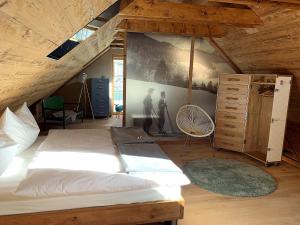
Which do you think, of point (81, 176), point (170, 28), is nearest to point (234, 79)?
point (170, 28)

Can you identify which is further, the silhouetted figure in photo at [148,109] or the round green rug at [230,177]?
the silhouetted figure in photo at [148,109]

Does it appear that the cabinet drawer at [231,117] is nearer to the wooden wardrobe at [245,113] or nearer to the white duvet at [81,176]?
the wooden wardrobe at [245,113]

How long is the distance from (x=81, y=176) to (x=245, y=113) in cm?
301

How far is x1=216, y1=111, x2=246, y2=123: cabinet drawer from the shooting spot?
4.05 metres

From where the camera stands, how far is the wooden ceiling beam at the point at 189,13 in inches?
124

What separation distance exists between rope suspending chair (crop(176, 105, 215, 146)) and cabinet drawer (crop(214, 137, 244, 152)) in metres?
0.22

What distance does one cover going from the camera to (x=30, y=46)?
172 cm

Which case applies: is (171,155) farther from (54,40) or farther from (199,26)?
(54,40)

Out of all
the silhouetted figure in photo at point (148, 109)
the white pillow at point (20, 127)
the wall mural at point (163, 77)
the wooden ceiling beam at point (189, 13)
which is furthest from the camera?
the silhouetted figure in photo at point (148, 109)

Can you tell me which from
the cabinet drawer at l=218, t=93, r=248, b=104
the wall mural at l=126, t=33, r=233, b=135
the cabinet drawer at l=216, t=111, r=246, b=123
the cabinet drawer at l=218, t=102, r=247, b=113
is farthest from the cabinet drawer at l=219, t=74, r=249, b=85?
the wall mural at l=126, t=33, r=233, b=135

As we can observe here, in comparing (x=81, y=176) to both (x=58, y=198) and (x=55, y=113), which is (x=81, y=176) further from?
(x=55, y=113)

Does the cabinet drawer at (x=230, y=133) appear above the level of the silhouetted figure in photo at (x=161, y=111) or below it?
below

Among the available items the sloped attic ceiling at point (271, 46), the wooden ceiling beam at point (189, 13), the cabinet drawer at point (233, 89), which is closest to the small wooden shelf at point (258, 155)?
the sloped attic ceiling at point (271, 46)

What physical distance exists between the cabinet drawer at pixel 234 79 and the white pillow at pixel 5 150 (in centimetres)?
329
